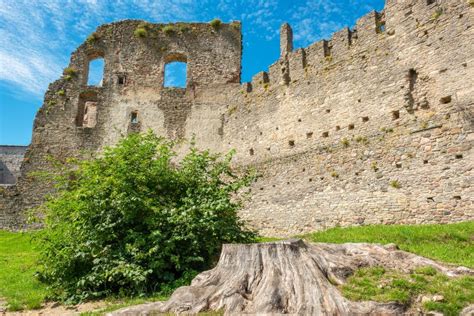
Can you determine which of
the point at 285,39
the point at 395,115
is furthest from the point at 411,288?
the point at 285,39

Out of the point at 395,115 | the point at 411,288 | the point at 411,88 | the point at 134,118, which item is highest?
the point at 134,118

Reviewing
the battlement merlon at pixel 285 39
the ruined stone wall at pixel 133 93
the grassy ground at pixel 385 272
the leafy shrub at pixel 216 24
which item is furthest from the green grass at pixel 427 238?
the leafy shrub at pixel 216 24

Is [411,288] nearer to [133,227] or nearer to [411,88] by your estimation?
[133,227]

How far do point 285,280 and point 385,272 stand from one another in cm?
147

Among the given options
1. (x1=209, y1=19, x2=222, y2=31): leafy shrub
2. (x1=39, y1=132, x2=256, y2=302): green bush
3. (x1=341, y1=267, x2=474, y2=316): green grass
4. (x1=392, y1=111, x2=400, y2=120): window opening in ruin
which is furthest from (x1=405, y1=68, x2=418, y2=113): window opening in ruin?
(x1=209, y1=19, x2=222, y2=31): leafy shrub

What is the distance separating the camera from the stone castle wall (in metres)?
11.8

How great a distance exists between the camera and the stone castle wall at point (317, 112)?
11812mm

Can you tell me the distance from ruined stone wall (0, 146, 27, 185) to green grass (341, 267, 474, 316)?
176 ft

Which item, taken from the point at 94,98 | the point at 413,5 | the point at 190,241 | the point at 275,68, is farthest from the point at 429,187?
the point at 94,98

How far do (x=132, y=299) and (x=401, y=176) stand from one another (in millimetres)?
8435

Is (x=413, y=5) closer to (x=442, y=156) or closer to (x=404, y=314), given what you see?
(x=442, y=156)

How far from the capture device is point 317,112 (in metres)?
16.0

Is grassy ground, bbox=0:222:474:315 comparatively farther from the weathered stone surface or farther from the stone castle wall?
the stone castle wall

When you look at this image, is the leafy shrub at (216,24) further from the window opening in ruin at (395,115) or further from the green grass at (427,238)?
the green grass at (427,238)
